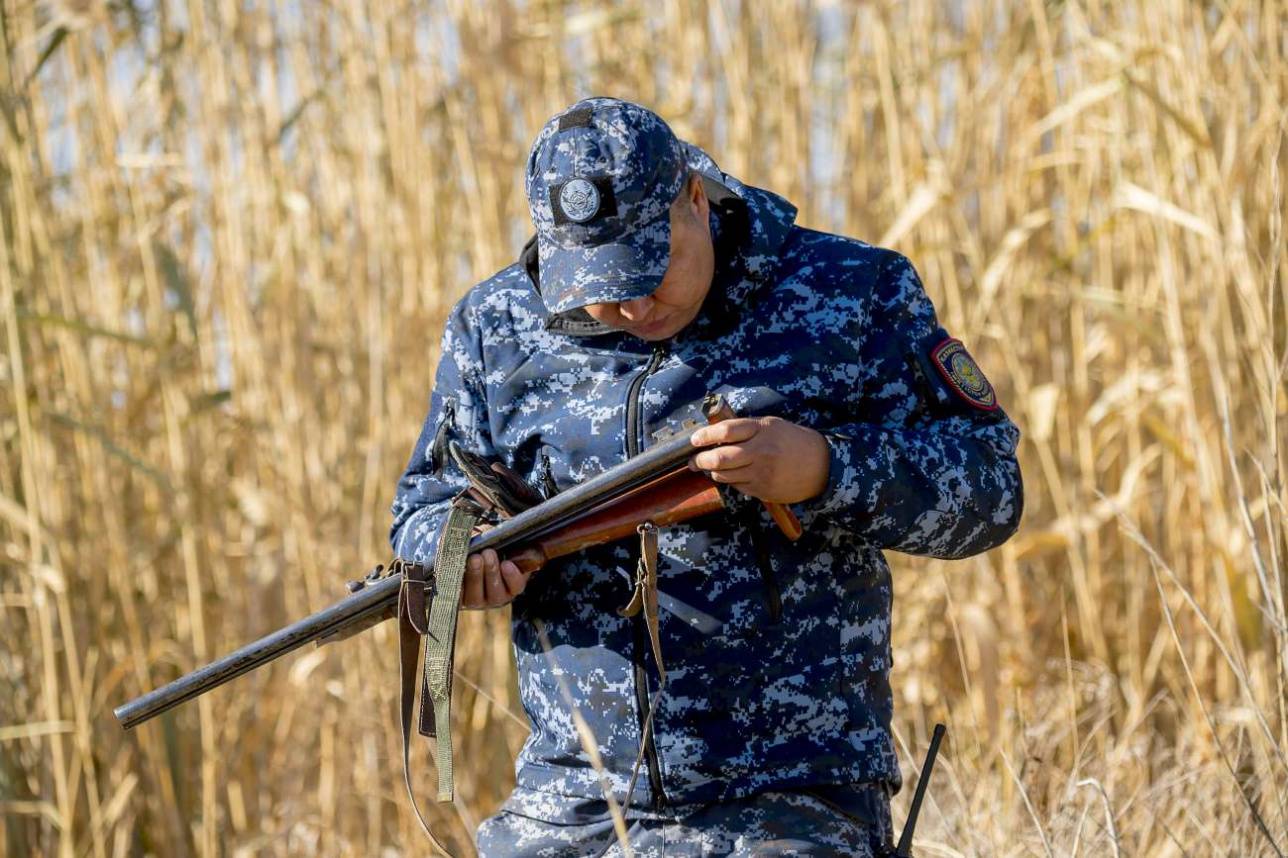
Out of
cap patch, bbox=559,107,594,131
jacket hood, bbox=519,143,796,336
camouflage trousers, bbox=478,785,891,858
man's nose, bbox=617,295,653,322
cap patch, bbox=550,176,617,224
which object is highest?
cap patch, bbox=559,107,594,131

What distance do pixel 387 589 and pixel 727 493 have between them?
1.32ft

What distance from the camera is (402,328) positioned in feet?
11.1

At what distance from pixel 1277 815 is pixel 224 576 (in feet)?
7.63

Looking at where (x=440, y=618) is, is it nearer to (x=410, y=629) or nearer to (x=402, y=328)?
(x=410, y=629)

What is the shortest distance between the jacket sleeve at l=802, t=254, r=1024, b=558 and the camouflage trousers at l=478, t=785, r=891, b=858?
27cm

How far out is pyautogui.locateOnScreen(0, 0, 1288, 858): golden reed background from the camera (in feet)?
9.78

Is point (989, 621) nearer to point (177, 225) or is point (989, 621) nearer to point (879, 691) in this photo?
point (879, 691)

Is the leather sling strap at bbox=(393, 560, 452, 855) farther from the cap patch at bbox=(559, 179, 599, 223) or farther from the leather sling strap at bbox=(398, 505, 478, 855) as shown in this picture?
the cap patch at bbox=(559, 179, 599, 223)

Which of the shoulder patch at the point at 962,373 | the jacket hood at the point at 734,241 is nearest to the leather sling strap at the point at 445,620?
the jacket hood at the point at 734,241

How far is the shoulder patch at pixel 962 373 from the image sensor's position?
1.51 metres

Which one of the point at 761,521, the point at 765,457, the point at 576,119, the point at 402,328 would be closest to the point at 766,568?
the point at 761,521

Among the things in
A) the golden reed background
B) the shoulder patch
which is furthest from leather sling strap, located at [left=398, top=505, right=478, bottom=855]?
the golden reed background

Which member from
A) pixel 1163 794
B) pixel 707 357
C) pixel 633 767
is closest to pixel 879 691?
pixel 633 767

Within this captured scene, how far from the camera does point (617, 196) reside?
1.46 metres
